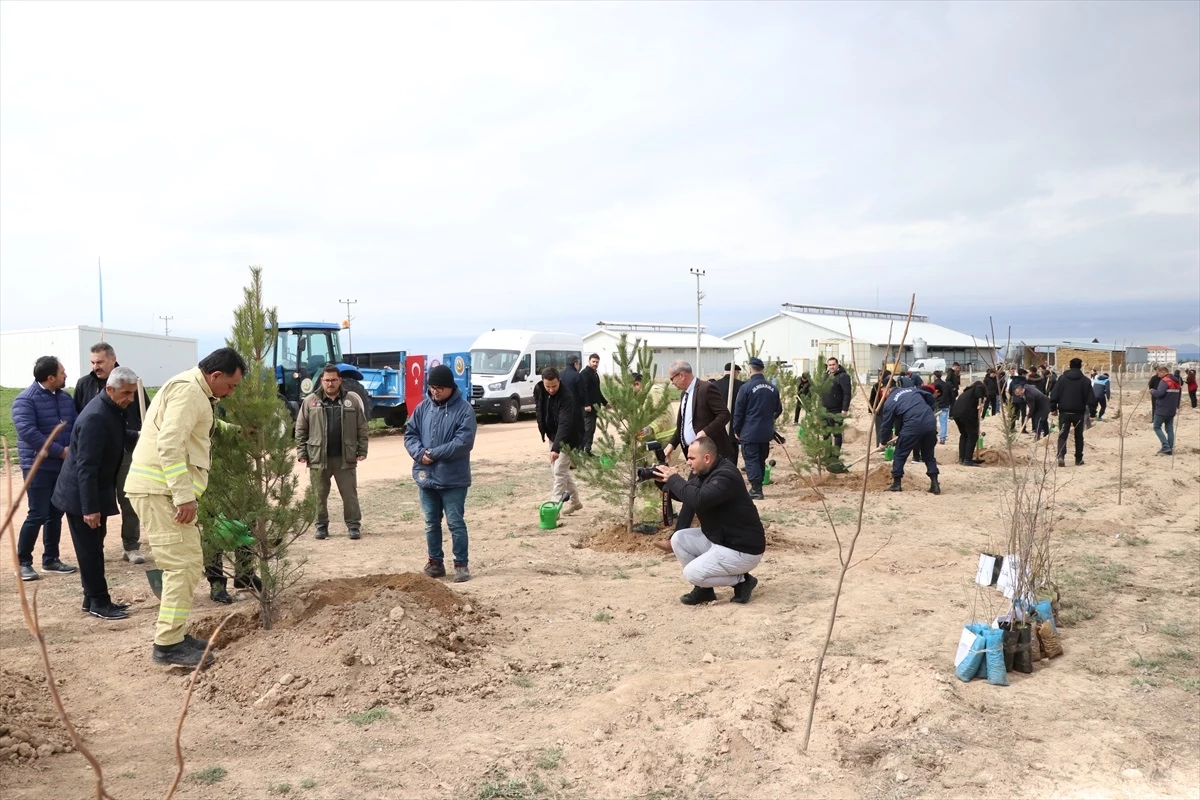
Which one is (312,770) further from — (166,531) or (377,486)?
(377,486)

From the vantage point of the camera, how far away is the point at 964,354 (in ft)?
231

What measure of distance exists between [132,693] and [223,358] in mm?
1850

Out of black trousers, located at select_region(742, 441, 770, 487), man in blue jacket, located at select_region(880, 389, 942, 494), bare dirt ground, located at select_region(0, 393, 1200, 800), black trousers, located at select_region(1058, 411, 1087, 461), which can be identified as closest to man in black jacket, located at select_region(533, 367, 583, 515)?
bare dirt ground, located at select_region(0, 393, 1200, 800)

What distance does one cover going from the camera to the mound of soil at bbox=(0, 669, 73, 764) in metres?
3.75

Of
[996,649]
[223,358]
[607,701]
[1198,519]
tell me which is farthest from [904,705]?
[1198,519]

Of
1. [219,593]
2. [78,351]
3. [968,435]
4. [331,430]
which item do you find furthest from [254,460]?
[78,351]

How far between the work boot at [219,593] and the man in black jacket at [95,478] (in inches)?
21.6

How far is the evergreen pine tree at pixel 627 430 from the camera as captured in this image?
26.6ft

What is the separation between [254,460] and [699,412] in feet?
13.5

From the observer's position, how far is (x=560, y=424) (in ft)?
29.2

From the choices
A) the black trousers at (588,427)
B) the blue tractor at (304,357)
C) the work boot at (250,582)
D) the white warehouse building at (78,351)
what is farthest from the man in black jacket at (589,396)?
the white warehouse building at (78,351)

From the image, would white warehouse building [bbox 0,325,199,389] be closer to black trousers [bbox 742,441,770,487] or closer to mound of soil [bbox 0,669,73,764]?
black trousers [bbox 742,441,770,487]

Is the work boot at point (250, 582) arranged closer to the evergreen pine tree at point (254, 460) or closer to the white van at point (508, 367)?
the evergreen pine tree at point (254, 460)

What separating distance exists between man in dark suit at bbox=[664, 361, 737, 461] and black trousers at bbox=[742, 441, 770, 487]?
9.02 feet
